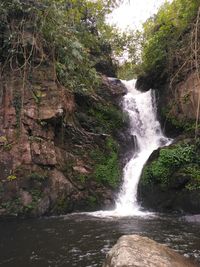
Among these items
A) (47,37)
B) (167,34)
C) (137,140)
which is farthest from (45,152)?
(167,34)

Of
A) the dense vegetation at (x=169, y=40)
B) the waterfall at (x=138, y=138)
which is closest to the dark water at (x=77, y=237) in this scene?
the waterfall at (x=138, y=138)

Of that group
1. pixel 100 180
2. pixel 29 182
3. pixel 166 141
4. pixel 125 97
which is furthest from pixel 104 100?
pixel 29 182

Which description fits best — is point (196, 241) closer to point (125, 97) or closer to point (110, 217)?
point (110, 217)

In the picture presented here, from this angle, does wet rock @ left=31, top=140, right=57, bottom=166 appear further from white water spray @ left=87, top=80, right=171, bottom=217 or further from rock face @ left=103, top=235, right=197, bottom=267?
rock face @ left=103, top=235, right=197, bottom=267

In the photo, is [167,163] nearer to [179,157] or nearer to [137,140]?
[179,157]

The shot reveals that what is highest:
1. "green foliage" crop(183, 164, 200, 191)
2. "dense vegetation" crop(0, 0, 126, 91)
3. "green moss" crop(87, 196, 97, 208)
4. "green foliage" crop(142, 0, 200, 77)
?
"green foliage" crop(142, 0, 200, 77)

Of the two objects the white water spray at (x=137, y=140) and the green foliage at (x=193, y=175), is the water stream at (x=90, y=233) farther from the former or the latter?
the green foliage at (x=193, y=175)

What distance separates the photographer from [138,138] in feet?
46.1

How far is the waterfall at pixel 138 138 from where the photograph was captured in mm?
11156

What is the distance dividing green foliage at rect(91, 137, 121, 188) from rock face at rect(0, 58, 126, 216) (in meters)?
0.04

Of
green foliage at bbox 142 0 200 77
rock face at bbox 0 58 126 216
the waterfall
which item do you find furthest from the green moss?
green foliage at bbox 142 0 200 77

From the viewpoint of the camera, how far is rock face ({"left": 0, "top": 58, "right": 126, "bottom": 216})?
9961mm

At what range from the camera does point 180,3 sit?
43.5 ft

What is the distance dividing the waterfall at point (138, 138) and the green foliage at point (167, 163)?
33.9 inches
